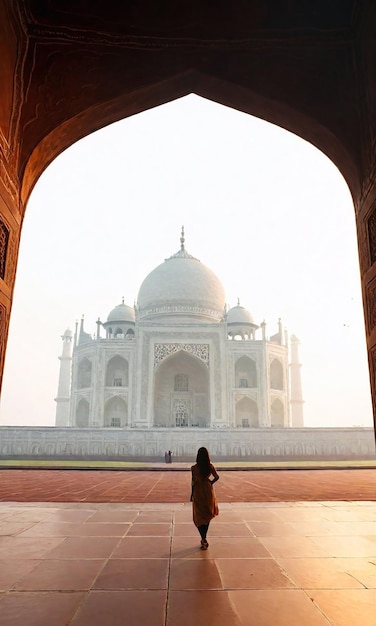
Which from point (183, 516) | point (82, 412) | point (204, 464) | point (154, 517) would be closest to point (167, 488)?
point (183, 516)

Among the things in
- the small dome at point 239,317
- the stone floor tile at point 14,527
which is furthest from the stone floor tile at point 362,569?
the small dome at point 239,317

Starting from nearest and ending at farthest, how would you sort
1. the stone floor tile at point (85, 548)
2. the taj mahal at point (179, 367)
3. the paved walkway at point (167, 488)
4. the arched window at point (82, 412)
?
1. the stone floor tile at point (85, 548)
2. the paved walkway at point (167, 488)
3. the taj mahal at point (179, 367)
4. the arched window at point (82, 412)

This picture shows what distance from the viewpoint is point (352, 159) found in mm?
4086

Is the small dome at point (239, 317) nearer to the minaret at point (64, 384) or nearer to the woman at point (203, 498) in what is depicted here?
the minaret at point (64, 384)

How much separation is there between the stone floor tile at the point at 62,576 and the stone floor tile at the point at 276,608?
0.89 meters

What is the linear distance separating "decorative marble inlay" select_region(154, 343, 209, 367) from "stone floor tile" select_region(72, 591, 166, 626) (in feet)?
76.4

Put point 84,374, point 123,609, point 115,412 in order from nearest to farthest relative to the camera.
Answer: point 123,609 → point 115,412 → point 84,374

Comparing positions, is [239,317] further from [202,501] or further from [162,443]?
[202,501]

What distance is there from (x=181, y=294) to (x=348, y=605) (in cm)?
2746

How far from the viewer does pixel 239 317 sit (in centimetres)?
3131

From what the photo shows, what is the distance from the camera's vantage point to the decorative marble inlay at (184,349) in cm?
2591

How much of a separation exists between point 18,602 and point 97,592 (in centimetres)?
40

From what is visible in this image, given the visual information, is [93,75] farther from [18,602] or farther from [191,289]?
[191,289]

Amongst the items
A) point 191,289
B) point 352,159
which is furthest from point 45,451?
point 352,159
